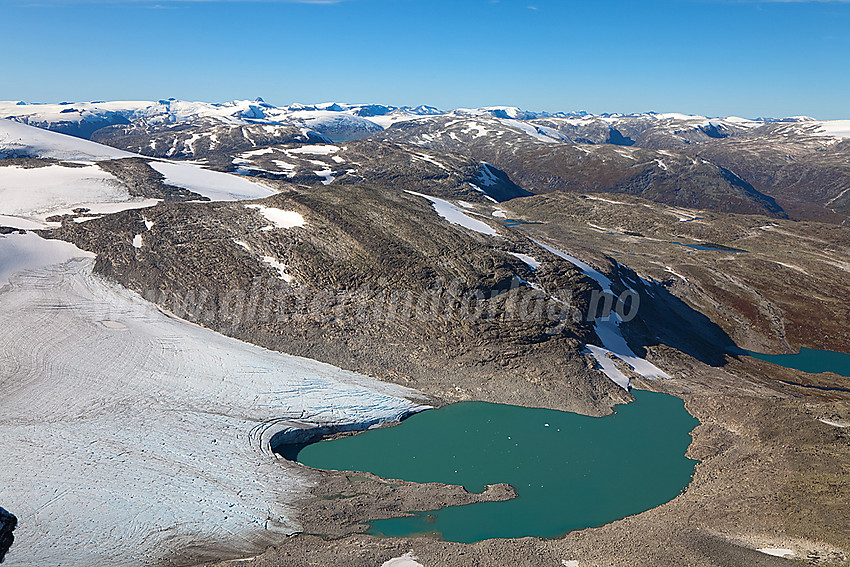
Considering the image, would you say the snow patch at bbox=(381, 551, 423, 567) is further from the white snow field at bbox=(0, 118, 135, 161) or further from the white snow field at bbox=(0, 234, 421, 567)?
the white snow field at bbox=(0, 118, 135, 161)

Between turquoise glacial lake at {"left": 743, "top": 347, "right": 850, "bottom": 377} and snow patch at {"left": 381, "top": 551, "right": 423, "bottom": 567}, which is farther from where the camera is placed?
turquoise glacial lake at {"left": 743, "top": 347, "right": 850, "bottom": 377}

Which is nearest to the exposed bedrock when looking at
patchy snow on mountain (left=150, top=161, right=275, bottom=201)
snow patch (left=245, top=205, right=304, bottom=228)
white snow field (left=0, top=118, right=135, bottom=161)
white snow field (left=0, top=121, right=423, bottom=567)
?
white snow field (left=0, top=121, right=423, bottom=567)

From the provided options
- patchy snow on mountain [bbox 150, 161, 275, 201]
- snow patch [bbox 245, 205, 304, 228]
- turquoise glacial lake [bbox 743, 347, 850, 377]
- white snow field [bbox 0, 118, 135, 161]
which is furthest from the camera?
white snow field [bbox 0, 118, 135, 161]

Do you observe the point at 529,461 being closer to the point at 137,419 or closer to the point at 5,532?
the point at 137,419

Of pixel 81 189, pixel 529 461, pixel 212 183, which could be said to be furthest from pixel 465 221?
pixel 81 189

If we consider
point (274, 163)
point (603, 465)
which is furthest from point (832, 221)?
point (603, 465)

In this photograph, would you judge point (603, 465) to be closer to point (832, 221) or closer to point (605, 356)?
point (605, 356)
